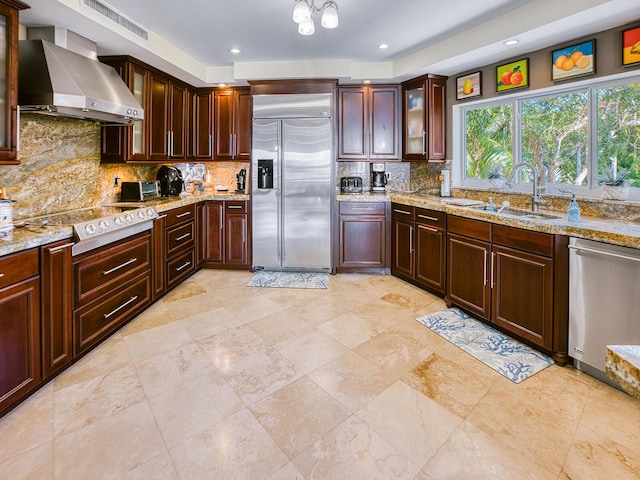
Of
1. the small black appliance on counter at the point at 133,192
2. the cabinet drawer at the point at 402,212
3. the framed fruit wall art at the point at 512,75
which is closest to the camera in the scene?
the framed fruit wall art at the point at 512,75

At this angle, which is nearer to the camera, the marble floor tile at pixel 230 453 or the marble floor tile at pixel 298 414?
the marble floor tile at pixel 230 453

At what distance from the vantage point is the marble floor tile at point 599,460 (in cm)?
154

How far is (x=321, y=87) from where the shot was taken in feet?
14.4

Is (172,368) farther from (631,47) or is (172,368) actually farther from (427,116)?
(631,47)

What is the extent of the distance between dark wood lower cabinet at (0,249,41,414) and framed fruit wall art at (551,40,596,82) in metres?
4.02

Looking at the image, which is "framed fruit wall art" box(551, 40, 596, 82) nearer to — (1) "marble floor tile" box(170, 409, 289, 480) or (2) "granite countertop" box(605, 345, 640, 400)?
(2) "granite countertop" box(605, 345, 640, 400)

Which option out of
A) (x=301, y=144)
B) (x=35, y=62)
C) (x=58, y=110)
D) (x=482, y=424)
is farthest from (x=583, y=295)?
(x=35, y=62)

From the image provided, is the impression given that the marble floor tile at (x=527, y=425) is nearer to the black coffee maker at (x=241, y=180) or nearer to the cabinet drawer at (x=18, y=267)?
the cabinet drawer at (x=18, y=267)

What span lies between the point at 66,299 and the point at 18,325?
356mm

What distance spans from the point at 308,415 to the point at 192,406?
0.65 metres

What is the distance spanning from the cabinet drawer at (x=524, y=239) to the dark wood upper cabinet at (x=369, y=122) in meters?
2.09

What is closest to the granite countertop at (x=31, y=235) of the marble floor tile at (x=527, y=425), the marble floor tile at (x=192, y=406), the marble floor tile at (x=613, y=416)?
the marble floor tile at (x=192, y=406)

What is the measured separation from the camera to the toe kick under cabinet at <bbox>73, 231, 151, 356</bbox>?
2.46 m

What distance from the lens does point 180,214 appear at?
158 inches
